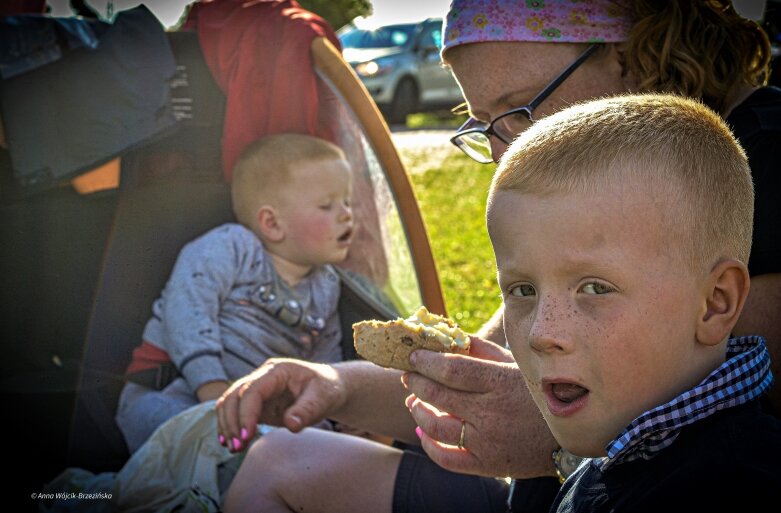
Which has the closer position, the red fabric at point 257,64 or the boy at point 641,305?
the boy at point 641,305

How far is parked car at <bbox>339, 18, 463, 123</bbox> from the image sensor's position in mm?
10094

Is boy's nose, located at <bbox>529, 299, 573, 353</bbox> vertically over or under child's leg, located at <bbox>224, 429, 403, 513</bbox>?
over

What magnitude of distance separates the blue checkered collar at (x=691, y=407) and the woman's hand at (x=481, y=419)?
0.96ft

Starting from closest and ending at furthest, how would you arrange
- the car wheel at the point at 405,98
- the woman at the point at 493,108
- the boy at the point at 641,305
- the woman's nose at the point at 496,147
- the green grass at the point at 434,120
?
the boy at the point at 641,305, the woman at the point at 493,108, the woman's nose at the point at 496,147, the car wheel at the point at 405,98, the green grass at the point at 434,120

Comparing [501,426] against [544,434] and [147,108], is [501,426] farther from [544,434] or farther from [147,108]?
[147,108]

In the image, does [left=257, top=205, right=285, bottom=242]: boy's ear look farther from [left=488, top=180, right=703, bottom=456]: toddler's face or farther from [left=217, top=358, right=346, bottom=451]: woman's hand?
[left=488, top=180, right=703, bottom=456]: toddler's face

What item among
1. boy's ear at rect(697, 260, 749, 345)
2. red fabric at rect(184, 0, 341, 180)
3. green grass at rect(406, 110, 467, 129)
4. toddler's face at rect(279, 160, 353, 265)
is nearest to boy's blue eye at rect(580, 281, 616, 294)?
boy's ear at rect(697, 260, 749, 345)

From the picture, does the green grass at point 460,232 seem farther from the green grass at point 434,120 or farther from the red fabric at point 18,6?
the green grass at point 434,120

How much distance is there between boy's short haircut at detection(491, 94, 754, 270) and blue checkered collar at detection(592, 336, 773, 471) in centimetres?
13

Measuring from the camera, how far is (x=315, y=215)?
262cm

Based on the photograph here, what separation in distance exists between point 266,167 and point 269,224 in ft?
0.54

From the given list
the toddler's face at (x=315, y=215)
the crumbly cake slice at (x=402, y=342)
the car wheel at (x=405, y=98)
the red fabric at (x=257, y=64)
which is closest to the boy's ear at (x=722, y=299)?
the crumbly cake slice at (x=402, y=342)

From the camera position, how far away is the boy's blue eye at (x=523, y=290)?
3.62 feet

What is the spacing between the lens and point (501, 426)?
1363 millimetres
